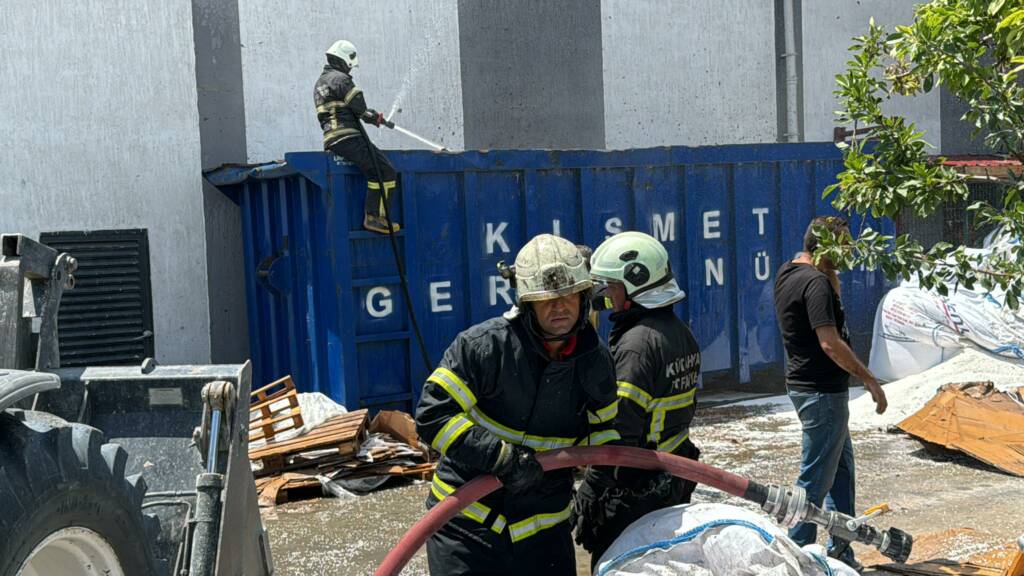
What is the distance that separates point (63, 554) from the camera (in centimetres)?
295

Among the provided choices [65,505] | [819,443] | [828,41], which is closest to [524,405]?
[65,505]

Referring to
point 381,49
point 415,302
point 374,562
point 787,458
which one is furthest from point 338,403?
point 381,49

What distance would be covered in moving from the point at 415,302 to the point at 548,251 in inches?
214

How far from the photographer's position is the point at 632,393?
368 centimetres

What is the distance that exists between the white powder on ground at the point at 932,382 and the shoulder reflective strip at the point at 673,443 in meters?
5.22

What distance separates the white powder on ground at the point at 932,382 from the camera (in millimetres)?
8836

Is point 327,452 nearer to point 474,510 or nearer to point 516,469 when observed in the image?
point 474,510

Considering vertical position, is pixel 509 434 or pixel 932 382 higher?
pixel 509 434

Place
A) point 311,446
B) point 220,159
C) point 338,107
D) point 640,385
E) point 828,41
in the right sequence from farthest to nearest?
point 828,41
point 220,159
point 338,107
point 311,446
point 640,385

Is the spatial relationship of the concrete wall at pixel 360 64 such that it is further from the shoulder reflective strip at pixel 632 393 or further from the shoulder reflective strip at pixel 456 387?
the shoulder reflective strip at pixel 456 387

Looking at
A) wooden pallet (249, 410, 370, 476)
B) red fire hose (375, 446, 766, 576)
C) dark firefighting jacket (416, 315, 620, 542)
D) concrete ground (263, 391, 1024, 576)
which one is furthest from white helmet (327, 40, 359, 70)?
red fire hose (375, 446, 766, 576)

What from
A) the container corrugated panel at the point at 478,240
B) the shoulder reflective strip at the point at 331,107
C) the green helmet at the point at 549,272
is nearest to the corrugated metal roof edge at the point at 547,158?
the container corrugated panel at the point at 478,240

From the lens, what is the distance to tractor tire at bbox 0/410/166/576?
261 centimetres

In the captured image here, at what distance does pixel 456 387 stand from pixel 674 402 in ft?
3.45
